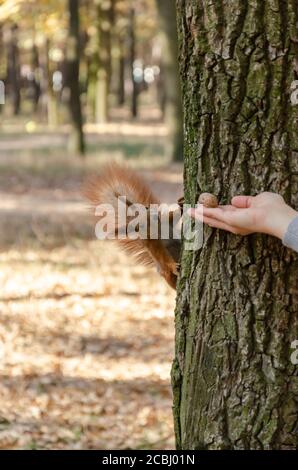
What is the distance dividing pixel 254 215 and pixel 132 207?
0.59m

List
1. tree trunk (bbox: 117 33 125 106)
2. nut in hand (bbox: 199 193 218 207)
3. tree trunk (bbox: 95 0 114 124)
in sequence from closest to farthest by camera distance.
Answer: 1. nut in hand (bbox: 199 193 218 207)
2. tree trunk (bbox: 95 0 114 124)
3. tree trunk (bbox: 117 33 125 106)

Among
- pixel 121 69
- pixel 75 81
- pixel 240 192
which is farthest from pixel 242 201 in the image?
pixel 121 69

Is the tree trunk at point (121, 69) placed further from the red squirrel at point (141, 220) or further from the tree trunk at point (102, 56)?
the red squirrel at point (141, 220)

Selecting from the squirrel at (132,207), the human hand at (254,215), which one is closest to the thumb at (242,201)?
the human hand at (254,215)

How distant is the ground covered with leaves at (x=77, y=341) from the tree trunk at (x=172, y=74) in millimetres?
4581

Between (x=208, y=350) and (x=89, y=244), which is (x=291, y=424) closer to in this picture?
(x=208, y=350)

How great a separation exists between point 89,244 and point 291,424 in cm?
844

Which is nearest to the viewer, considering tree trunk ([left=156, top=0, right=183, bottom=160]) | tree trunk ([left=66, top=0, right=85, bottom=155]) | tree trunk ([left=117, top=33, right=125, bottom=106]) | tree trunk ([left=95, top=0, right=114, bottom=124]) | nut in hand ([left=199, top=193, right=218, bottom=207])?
nut in hand ([left=199, top=193, right=218, bottom=207])

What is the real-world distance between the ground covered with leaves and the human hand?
309 cm

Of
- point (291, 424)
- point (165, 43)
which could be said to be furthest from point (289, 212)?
point (165, 43)

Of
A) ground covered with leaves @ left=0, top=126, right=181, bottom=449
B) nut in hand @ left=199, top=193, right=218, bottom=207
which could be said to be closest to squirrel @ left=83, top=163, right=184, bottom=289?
nut in hand @ left=199, top=193, right=218, bottom=207

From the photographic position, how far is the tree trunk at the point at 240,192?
260 centimetres

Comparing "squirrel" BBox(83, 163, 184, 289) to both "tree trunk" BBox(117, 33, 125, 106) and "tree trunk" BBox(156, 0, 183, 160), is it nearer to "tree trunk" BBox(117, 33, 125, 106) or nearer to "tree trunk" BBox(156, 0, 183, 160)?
"tree trunk" BBox(156, 0, 183, 160)

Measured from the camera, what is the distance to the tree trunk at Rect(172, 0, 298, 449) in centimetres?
260
